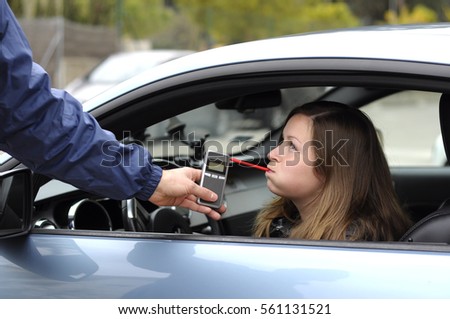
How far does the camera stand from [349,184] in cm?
219

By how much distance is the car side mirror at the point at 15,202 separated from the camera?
6.15 feet

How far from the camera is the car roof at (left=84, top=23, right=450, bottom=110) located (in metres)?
1.75

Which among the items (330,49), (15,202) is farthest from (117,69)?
(330,49)

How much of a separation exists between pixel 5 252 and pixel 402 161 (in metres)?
8.02

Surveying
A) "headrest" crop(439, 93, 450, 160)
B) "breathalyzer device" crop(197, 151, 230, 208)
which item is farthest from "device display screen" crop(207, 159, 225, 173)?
"headrest" crop(439, 93, 450, 160)

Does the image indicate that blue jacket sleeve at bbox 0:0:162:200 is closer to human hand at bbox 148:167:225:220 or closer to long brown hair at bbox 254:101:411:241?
human hand at bbox 148:167:225:220

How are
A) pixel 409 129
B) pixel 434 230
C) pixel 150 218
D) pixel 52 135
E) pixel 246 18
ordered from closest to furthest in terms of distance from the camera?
pixel 52 135, pixel 434 230, pixel 150 218, pixel 409 129, pixel 246 18

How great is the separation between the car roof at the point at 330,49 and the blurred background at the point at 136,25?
15522 millimetres

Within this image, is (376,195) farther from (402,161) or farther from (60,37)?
(60,37)

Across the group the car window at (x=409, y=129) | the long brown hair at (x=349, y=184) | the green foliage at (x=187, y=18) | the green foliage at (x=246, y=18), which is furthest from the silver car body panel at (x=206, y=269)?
the green foliage at (x=246, y=18)

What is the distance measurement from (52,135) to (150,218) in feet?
2.55

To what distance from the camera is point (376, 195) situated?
2217 millimetres

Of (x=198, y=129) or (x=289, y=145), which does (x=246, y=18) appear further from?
(x=289, y=145)

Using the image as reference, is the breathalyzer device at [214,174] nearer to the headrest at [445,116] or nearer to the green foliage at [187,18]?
the headrest at [445,116]
